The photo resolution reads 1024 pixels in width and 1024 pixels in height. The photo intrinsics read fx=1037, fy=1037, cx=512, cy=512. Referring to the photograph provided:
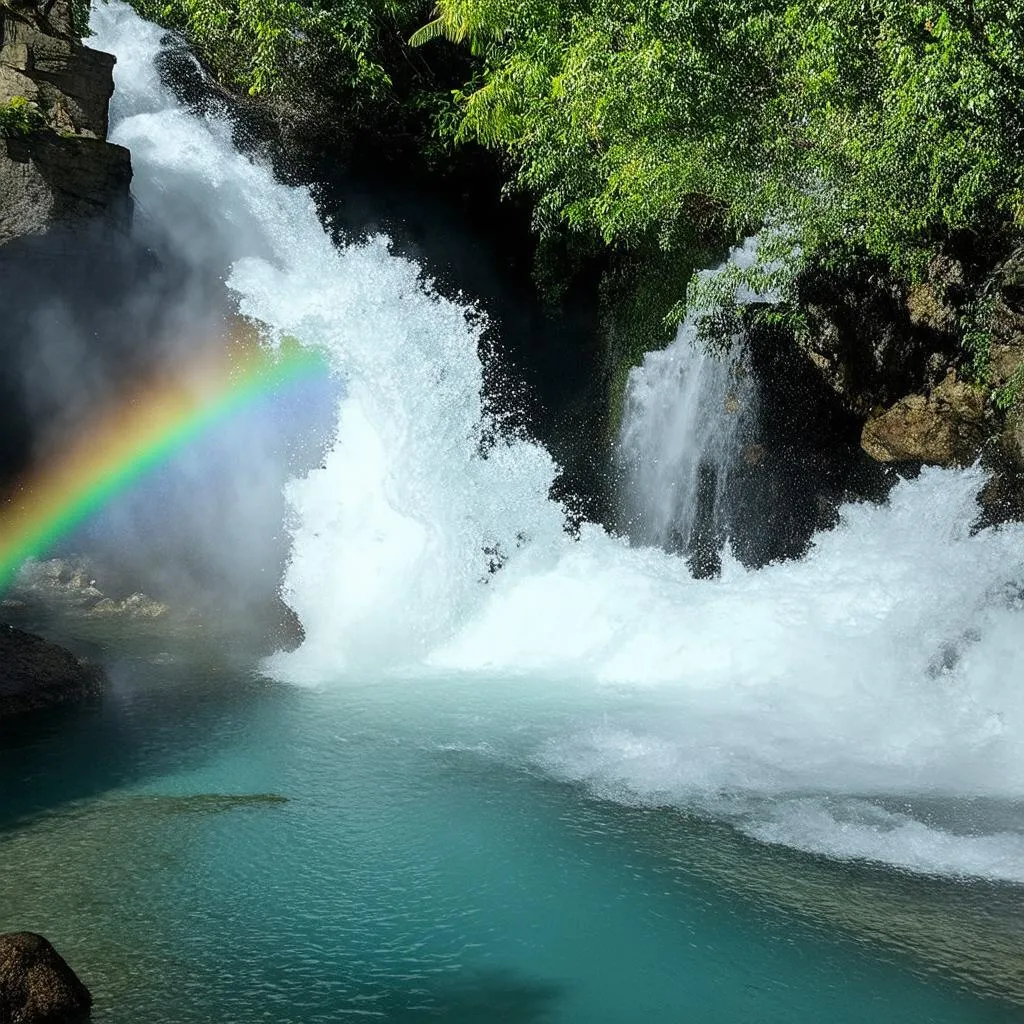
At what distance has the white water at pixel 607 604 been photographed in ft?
26.0

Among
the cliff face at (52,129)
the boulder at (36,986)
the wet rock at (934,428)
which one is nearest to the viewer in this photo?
the boulder at (36,986)

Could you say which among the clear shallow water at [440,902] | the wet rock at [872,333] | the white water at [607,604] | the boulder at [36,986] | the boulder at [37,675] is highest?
the wet rock at [872,333]

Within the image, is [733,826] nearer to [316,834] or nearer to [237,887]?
[316,834]

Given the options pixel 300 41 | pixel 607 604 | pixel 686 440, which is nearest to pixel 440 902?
pixel 607 604

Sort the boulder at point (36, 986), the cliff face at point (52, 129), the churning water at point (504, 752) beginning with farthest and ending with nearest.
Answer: the cliff face at point (52, 129) < the churning water at point (504, 752) < the boulder at point (36, 986)

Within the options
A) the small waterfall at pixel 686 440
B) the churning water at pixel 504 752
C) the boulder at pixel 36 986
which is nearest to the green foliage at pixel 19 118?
the churning water at pixel 504 752

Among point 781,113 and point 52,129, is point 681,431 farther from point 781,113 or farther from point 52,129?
point 52,129

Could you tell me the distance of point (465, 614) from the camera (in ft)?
41.7

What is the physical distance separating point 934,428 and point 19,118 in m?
11.9

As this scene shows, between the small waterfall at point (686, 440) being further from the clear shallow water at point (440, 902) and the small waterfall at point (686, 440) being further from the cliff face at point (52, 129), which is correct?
the cliff face at point (52, 129)

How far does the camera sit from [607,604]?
12.4 meters

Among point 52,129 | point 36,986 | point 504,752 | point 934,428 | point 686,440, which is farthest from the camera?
point 686,440

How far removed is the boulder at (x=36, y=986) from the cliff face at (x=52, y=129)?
33.2ft

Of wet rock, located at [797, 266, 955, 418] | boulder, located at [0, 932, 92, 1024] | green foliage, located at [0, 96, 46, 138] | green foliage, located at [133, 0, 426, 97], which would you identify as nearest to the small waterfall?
wet rock, located at [797, 266, 955, 418]
